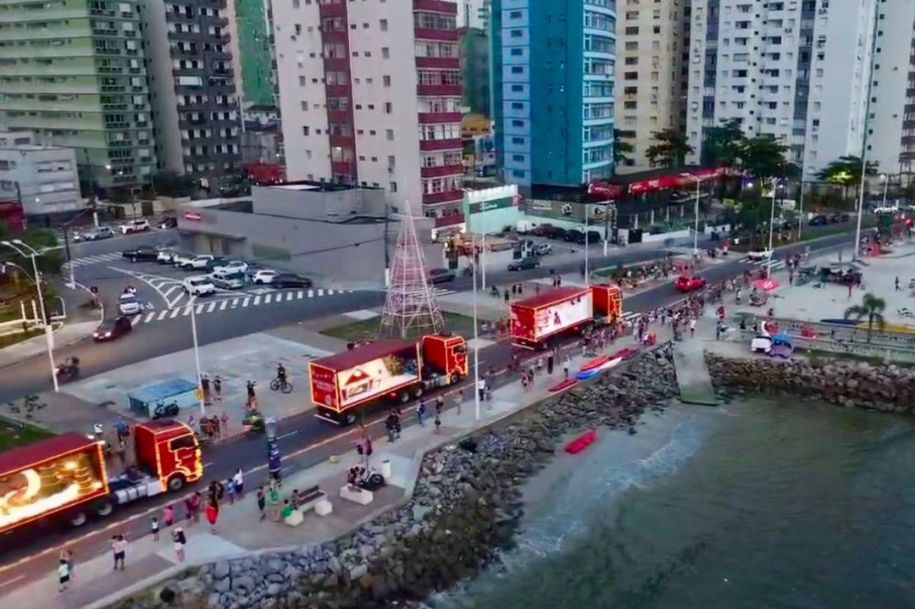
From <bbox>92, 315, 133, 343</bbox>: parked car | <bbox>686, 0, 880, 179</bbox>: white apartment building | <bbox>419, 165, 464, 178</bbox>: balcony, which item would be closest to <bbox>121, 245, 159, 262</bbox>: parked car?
<bbox>92, 315, 133, 343</bbox>: parked car

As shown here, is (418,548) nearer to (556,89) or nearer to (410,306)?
(410,306)

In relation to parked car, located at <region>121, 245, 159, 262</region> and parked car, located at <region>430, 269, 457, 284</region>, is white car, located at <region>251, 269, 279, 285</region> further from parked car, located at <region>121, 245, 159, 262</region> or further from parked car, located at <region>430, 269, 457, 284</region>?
parked car, located at <region>121, 245, 159, 262</region>

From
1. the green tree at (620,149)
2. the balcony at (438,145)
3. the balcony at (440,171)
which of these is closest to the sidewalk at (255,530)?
the balcony at (440,171)

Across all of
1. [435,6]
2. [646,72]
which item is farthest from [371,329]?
[646,72]

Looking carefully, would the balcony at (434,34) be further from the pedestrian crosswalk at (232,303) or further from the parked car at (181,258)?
the parked car at (181,258)

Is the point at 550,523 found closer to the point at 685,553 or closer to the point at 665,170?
the point at 685,553

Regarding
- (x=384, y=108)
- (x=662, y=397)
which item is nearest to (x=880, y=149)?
(x=384, y=108)

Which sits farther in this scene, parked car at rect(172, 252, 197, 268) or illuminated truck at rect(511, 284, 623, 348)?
parked car at rect(172, 252, 197, 268)
